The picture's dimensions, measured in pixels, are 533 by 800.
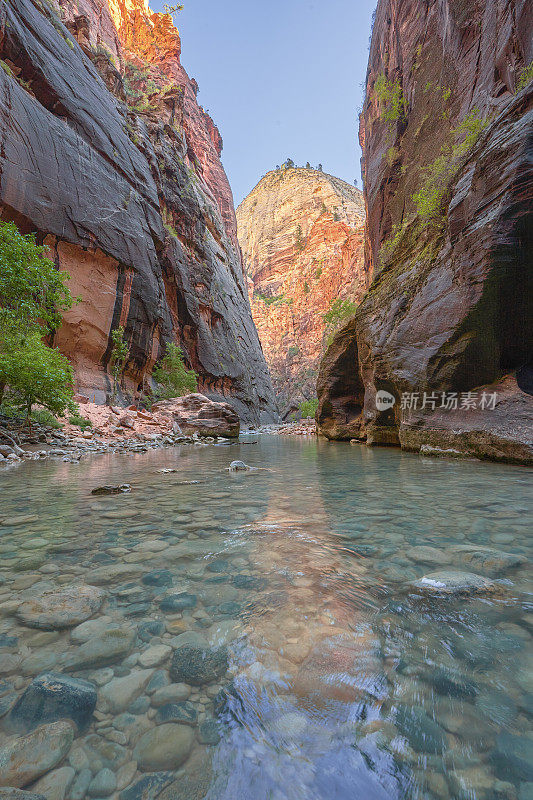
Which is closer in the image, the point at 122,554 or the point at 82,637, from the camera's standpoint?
the point at 82,637

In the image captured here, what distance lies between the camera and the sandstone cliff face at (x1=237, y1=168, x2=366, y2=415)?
→ 48125mm

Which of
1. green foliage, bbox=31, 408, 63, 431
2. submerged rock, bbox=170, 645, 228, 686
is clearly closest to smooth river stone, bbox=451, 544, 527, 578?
submerged rock, bbox=170, 645, 228, 686

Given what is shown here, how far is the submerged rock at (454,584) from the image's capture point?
1386mm

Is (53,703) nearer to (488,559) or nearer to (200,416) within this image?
(488,559)

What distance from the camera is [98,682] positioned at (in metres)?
0.91

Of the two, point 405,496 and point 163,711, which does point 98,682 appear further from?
point 405,496

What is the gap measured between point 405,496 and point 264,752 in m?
2.90

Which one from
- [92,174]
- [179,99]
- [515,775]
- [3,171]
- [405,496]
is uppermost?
[179,99]

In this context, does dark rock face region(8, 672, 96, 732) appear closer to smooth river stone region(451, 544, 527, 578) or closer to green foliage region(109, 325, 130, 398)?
smooth river stone region(451, 544, 527, 578)

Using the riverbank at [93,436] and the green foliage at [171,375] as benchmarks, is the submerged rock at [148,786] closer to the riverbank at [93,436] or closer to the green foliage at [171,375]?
the riverbank at [93,436]

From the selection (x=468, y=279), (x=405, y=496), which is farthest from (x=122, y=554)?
(x=468, y=279)

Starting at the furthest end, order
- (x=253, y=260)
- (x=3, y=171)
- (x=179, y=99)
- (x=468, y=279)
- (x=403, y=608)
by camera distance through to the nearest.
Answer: (x=253, y=260)
(x=179, y=99)
(x=3, y=171)
(x=468, y=279)
(x=403, y=608)

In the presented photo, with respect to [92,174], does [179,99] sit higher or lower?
higher

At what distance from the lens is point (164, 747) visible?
73 cm
